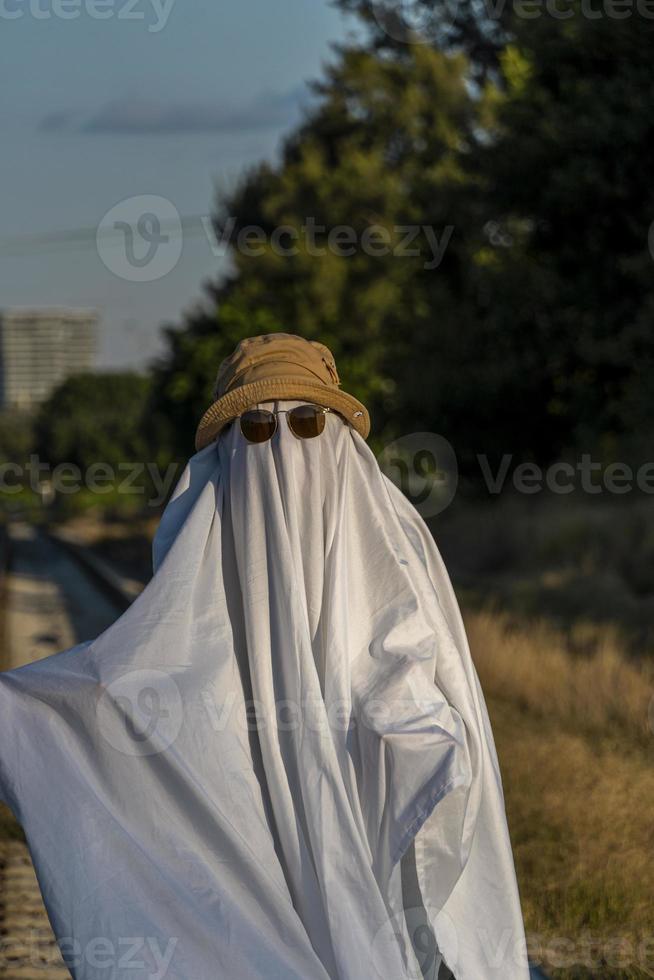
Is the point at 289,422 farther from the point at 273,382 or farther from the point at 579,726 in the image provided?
the point at 579,726

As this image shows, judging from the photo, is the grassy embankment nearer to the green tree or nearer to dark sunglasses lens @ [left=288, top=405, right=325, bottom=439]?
dark sunglasses lens @ [left=288, top=405, right=325, bottom=439]

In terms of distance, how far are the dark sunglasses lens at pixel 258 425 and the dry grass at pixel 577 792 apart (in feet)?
9.19

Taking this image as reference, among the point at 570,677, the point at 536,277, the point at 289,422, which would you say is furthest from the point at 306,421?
the point at 536,277

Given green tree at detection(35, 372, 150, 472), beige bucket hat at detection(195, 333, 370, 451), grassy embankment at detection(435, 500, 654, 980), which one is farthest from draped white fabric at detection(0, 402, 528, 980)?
green tree at detection(35, 372, 150, 472)

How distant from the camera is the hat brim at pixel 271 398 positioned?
3.45m

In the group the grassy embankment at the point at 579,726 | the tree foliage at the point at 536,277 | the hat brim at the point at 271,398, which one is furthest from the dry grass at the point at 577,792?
the tree foliage at the point at 536,277

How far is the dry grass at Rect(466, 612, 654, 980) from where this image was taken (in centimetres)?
579

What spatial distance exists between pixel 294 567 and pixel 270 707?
1.04 feet

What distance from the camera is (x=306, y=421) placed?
3.46 m

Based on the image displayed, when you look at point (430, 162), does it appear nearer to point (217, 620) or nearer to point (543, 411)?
point (543, 411)

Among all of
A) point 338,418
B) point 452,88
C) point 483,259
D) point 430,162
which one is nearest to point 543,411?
point 483,259

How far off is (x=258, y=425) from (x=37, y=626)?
48.5ft

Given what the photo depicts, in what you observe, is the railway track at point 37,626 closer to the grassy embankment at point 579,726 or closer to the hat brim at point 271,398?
the grassy embankment at point 579,726

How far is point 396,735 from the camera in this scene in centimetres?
316
